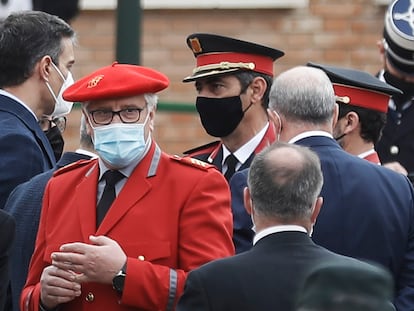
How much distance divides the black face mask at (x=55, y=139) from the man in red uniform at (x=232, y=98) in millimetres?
604

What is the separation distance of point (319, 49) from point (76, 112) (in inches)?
69.9

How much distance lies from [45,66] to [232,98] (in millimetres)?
831

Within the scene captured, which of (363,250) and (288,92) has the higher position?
(288,92)

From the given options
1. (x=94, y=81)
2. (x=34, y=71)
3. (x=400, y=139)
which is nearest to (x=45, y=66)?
(x=34, y=71)

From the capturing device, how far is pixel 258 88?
6051 millimetres

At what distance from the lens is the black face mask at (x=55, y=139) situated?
240 inches

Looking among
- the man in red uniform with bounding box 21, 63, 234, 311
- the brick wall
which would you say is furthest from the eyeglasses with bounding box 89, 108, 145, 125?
the brick wall

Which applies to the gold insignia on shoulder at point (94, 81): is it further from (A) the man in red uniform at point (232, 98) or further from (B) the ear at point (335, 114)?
(A) the man in red uniform at point (232, 98)

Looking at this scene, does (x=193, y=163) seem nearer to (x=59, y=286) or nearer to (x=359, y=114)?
(x=59, y=286)

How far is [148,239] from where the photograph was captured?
14.6 ft

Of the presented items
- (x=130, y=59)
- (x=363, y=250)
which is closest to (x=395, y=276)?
(x=363, y=250)

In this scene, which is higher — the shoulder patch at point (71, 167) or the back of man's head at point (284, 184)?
the back of man's head at point (284, 184)

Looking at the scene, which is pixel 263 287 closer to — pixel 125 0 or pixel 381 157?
pixel 381 157

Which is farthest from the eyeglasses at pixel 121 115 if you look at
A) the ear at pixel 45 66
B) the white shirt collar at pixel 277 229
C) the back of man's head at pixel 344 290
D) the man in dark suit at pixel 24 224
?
the back of man's head at pixel 344 290
